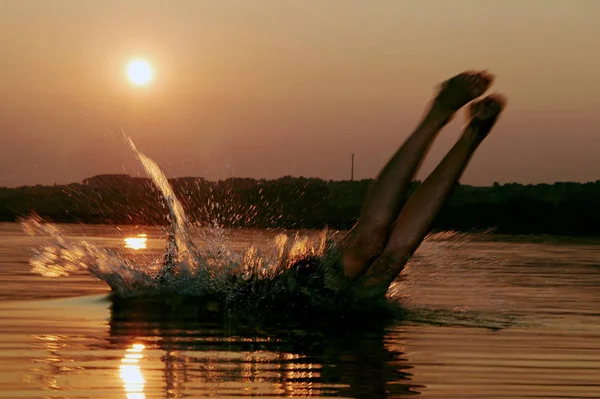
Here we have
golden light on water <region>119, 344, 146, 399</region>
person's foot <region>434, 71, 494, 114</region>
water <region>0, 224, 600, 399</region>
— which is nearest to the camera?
golden light on water <region>119, 344, 146, 399</region>

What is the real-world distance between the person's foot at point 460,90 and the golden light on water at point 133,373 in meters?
4.03

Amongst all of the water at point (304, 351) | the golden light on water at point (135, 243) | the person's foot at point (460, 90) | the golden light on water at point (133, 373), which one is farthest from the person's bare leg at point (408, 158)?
the golden light on water at point (135, 243)

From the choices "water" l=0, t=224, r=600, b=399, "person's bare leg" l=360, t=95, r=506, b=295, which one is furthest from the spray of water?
"person's bare leg" l=360, t=95, r=506, b=295

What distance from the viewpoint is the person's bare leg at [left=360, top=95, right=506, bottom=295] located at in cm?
1328

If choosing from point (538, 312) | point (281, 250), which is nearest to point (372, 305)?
point (281, 250)

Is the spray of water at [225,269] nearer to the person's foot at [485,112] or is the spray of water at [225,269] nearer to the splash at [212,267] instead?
the splash at [212,267]

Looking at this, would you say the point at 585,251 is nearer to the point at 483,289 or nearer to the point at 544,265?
the point at 544,265

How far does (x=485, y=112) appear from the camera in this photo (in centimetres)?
1305

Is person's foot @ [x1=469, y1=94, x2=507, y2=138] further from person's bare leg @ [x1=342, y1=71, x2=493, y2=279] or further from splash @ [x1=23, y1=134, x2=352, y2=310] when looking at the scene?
splash @ [x1=23, y1=134, x2=352, y2=310]

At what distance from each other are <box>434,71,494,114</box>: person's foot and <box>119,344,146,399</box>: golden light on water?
4.03 m

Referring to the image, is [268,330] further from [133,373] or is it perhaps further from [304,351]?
[133,373]

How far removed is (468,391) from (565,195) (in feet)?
211

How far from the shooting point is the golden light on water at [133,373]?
892cm

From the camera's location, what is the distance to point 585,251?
3591 cm
